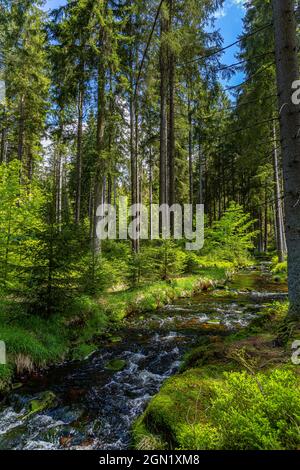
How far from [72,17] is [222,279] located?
46.2 ft

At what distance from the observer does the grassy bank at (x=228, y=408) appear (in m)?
2.20

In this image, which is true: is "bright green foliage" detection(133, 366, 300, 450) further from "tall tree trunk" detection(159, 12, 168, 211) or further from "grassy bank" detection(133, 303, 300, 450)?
"tall tree trunk" detection(159, 12, 168, 211)

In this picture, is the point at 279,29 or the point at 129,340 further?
the point at 129,340

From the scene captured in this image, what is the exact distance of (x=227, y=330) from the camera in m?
8.18

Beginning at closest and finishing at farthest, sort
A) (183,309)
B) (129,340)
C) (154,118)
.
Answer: (129,340) → (183,309) → (154,118)

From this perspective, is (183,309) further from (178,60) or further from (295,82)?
(178,60)

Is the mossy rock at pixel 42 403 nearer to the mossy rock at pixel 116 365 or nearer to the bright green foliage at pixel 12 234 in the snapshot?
the mossy rock at pixel 116 365

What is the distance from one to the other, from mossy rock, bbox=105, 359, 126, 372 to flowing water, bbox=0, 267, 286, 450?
0.05 m

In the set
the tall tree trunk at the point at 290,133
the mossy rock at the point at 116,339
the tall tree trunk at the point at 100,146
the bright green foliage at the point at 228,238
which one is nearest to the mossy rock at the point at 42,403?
the mossy rock at the point at 116,339

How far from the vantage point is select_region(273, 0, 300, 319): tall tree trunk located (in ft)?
16.3

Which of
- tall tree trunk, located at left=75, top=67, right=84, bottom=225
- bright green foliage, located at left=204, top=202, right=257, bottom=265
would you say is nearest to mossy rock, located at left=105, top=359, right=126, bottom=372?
tall tree trunk, located at left=75, top=67, right=84, bottom=225

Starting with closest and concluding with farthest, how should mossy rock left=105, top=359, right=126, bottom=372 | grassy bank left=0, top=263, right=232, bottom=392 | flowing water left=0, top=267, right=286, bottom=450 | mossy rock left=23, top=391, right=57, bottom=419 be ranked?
flowing water left=0, top=267, right=286, bottom=450
mossy rock left=23, top=391, right=57, bottom=419
grassy bank left=0, top=263, right=232, bottom=392
mossy rock left=105, top=359, right=126, bottom=372

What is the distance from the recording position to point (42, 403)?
4730 millimetres
